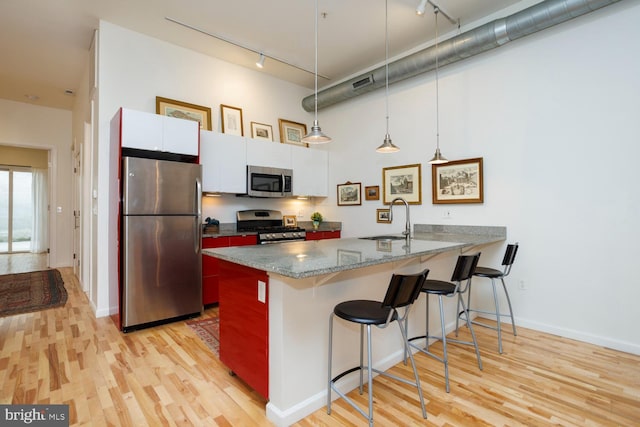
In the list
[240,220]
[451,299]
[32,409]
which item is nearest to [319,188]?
[240,220]

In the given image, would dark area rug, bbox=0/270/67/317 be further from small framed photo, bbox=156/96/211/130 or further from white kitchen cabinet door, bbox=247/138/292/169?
white kitchen cabinet door, bbox=247/138/292/169

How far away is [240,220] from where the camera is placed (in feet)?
15.7

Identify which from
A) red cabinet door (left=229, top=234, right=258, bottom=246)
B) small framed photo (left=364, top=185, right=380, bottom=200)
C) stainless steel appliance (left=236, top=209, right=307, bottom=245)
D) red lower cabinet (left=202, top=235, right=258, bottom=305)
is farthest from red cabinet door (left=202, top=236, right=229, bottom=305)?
small framed photo (left=364, top=185, right=380, bottom=200)

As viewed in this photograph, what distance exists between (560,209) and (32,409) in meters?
4.46

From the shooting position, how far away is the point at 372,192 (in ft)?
16.1

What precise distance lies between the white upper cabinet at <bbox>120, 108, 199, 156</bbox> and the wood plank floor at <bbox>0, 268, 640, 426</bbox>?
1961 millimetres

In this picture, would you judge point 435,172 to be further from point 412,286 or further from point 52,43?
point 52,43

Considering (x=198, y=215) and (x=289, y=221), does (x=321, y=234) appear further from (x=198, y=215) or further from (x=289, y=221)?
(x=198, y=215)

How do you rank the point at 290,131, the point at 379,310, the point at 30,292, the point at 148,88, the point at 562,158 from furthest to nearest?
the point at 290,131, the point at 30,292, the point at 148,88, the point at 562,158, the point at 379,310

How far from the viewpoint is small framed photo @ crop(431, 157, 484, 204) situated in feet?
12.1

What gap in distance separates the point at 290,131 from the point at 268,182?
122cm

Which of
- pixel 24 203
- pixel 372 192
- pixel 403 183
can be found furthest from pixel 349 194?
pixel 24 203

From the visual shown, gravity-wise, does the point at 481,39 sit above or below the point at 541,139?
above

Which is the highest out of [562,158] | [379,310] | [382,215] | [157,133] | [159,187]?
[157,133]
